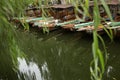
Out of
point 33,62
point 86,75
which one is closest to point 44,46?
point 33,62

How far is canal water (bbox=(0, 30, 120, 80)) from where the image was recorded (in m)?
5.39

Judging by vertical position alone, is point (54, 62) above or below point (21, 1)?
below

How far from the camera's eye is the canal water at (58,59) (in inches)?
212

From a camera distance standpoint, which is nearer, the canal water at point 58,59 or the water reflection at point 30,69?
the canal water at point 58,59

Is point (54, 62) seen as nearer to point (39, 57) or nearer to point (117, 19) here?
point (39, 57)

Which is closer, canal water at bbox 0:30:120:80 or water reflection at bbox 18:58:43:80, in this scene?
canal water at bbox 0:30:120:80

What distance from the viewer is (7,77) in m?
4.59

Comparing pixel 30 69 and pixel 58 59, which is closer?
pixel 30 69

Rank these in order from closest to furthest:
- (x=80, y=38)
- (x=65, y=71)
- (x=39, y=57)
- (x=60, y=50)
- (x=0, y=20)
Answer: (x=0, y=20) → (x=65, y=71) → (x=39, y=57) → (x=60, y=50) → (x=80, y=38)

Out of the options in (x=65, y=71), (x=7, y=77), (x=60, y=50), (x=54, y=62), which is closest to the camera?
(x=7, y=77)

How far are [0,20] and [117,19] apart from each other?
795cm

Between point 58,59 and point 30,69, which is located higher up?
point 30,69

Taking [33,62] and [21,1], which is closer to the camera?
[21,1]

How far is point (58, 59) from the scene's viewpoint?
7.33 metres
